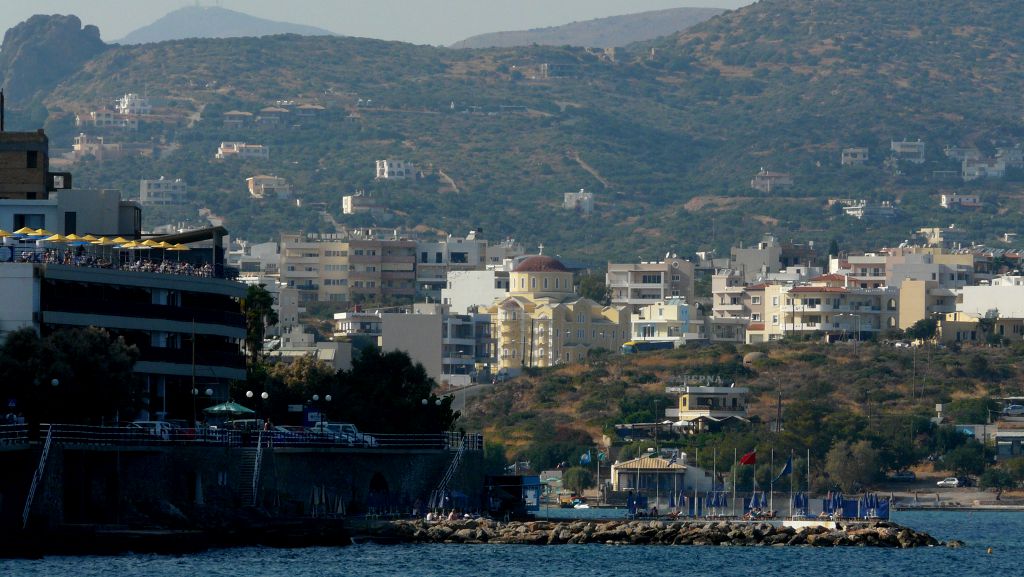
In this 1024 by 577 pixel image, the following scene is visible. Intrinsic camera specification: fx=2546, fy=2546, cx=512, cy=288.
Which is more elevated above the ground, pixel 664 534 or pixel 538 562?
pixel 664 534

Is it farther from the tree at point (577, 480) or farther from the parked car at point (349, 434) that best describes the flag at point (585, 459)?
the parked car at point (349, 434)

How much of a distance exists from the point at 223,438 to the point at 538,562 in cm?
1230

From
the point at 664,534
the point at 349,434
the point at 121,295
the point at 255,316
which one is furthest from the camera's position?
the point at 255,316

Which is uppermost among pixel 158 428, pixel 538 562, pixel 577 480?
pixel 158 428

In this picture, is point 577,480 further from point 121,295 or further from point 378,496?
point 121,295

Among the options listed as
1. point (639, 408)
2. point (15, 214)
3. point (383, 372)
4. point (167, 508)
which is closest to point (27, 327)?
point (167, 508)

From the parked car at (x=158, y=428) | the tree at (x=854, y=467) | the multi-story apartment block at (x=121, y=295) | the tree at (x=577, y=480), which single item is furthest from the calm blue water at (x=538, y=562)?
the tree at (x=577, y=480)

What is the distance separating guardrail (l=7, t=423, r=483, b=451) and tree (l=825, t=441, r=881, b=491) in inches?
2546

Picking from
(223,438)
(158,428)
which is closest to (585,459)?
(223,438)

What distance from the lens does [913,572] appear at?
283ft

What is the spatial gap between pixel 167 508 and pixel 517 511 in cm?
2392

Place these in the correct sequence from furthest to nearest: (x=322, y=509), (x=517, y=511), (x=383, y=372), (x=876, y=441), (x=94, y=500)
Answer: (x=876, y=441) → (x=383, y=372) → (x=517, y=511) → (x=322, y=509) → (x=94, y=500)

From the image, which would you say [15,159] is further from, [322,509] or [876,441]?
[876,441]

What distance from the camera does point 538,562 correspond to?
283 feet
